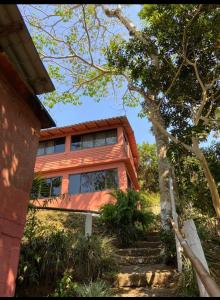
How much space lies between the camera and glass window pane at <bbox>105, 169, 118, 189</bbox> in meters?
17.4

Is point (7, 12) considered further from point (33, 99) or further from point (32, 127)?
point (32, 127)

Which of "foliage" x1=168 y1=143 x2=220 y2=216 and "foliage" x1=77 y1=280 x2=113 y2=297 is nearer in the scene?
"foliage" x1=77 y1=280 x2=113 y2=297

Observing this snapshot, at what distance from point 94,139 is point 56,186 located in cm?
383

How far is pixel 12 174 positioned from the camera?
17.1 ft

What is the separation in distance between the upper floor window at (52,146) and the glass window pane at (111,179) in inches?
156

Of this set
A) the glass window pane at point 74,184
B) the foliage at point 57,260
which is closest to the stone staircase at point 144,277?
the foliage at point 57,260

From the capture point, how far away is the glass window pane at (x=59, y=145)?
65.6 feet

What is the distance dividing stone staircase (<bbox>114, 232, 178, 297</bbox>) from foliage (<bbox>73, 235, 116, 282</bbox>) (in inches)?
15.3

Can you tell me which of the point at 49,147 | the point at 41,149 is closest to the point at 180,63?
the point at 49,147

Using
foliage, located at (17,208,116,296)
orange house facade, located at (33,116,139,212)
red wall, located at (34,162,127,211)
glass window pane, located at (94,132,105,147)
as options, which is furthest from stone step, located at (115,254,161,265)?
glass window pane, located at (94,132,105,147)

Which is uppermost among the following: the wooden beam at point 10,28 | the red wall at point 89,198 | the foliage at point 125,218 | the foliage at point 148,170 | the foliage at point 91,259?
the foliage at point 148,170

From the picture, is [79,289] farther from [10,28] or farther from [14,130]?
[10,28]

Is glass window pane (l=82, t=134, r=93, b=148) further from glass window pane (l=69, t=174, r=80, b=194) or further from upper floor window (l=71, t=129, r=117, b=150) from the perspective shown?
glass window pane (l=69, t=174, r=80, b=194)

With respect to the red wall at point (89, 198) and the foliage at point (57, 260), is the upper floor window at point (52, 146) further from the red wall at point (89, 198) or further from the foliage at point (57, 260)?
the foliage at point (57, 260)
